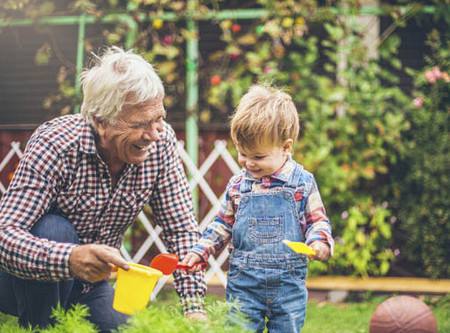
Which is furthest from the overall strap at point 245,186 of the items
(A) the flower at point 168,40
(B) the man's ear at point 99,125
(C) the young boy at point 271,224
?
(A) the flower at point 168,40

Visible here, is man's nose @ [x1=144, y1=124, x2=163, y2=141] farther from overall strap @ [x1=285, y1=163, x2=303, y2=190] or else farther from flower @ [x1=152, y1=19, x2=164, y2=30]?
flower @ [x1=152, y1=19, x2=164, y2=30]

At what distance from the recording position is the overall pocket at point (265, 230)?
3111 mm

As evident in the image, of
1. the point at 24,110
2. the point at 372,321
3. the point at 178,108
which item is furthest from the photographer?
the point at 24,110

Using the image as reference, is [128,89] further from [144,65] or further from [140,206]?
[140,206]

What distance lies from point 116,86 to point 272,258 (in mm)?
805

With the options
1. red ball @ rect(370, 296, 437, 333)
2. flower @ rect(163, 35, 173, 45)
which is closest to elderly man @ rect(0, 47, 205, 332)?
red ball @ rect(370, 296, 437, 333)

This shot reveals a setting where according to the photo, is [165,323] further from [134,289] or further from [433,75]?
[433,75]

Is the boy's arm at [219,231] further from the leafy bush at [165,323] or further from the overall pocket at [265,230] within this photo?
the leafy bush at [165,323]

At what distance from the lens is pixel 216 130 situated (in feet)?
20.0

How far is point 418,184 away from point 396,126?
15.7 inches

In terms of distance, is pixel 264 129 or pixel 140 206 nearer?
pixel 264 129

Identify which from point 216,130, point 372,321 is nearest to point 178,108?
point 216,130

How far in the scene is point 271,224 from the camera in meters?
3.12

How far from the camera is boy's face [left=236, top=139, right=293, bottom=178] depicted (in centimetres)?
307
